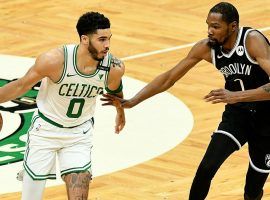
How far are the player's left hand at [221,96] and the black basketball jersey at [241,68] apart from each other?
345 mm

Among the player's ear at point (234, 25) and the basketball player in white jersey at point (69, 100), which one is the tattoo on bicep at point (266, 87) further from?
the basketball player in white jersey at point (69, 100)

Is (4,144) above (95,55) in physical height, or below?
below

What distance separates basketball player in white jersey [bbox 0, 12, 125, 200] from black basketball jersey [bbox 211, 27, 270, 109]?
0.85 m

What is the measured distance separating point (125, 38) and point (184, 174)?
516cm

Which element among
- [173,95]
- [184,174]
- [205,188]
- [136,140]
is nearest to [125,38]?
[173,95]

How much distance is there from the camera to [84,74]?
9.04m

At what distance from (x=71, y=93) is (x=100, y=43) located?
0.46 metres

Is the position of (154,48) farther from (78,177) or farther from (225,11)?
(78,177)

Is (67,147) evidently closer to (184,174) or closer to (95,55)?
(95,55)

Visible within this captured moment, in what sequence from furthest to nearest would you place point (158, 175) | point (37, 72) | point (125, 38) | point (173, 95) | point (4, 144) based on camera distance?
point (125, 38), point (173, 95), point (4, 144), point (158, 175), point (37, 72)

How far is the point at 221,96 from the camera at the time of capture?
8922 mm

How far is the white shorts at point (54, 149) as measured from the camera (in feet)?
29.9

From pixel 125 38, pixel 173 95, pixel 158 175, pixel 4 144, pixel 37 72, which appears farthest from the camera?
pixel 125 38

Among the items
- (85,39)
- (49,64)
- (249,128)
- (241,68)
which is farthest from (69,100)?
(249,128)
